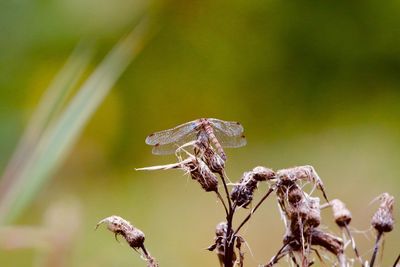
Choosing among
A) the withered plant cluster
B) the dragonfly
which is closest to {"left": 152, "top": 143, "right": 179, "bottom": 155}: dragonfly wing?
the dragonfly

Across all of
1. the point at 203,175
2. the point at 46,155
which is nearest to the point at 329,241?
the point at 203,175

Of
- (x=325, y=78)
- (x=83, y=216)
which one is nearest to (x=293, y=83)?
(x=325, y=78)

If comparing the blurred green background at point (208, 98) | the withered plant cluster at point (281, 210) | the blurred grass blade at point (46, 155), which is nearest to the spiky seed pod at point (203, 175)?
the withered plant cluster at point (281, 210)

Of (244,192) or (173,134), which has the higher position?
(173,134)

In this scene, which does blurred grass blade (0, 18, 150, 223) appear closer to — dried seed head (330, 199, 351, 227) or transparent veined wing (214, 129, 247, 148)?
transparent veined wing (214, 129, 247, 148)

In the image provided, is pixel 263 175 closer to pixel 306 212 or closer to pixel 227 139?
pixel 306 212

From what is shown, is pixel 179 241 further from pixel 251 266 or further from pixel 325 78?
pixel 325 78

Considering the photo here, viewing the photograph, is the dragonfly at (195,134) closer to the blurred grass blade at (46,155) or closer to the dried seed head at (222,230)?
the dried seed head at (222,230)

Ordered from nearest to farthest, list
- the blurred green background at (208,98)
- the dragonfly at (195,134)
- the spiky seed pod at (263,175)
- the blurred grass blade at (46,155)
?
1. the spiky seed pod at (263,175)
2. the dragonfly at (195,134)
3. the blurred grass blade at (46,155)
4. the blurred green background at (208,98)
